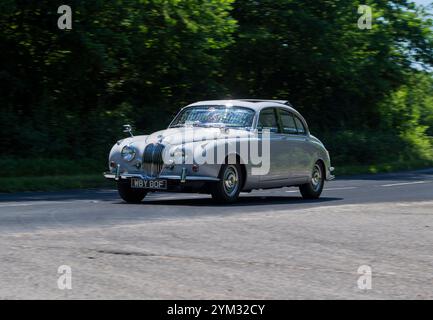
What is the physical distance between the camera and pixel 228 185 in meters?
15.9

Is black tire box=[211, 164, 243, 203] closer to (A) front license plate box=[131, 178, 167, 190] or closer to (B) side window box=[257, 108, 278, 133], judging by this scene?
(A) front license plate box=[131, 178, 167, 190]

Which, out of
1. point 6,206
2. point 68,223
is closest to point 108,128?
point 6,206

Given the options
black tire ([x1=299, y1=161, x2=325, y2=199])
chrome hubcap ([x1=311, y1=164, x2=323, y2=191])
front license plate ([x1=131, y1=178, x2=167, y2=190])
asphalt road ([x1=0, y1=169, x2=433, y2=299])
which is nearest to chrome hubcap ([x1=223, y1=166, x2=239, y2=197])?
asphalt road ([x1=0, y1=169, x2=433, y2=299])

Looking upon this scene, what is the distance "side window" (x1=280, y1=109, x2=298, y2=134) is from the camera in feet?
57.8

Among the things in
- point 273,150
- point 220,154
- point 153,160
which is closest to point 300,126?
point 273,150

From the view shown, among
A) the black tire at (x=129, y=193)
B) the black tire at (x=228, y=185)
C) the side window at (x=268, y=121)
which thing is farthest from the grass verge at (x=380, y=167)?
the black tire at (x=129, y=193)

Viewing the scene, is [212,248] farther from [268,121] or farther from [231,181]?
[268,121]

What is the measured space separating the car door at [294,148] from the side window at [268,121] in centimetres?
21

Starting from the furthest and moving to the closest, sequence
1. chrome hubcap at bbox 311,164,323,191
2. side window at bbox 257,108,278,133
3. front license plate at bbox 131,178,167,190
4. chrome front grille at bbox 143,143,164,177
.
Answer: chrome hubcap at bbox 311,164,323,191 < side window at bbox 257,108,278,133 < chrome front grille at bbox 143,143,164,177 < front license plate at bbox 131,178,167,190

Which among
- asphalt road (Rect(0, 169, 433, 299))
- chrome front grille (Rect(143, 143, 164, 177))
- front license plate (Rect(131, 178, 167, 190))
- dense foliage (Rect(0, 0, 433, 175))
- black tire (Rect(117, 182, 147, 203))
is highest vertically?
dense foliage (Rect(0, 0, 433, 175))

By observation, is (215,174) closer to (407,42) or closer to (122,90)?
(122,90)

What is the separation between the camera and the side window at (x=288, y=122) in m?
17.6

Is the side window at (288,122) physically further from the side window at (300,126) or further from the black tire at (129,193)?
the black tire at (129,193)
